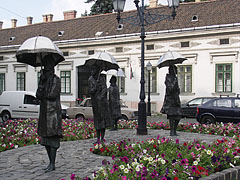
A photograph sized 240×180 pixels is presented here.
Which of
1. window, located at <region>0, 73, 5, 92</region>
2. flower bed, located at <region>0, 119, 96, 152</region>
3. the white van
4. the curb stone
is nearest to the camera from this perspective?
the curb stone

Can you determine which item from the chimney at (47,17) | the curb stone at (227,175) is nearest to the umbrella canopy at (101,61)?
the curb stone at (227,175)

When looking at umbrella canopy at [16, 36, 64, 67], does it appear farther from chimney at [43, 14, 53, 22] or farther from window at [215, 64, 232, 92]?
chimney at [43, 14, 53, 22]

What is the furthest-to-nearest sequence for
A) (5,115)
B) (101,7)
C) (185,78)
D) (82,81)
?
(101,7), (82,81), (185,78), (5,115)

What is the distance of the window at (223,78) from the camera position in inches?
936

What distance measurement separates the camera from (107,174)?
5387 mm

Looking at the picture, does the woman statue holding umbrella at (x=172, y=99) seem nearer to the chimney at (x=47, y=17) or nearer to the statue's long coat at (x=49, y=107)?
the statue's long coat at (x=49, y=107)

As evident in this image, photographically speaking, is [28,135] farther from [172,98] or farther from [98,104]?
[172,98]

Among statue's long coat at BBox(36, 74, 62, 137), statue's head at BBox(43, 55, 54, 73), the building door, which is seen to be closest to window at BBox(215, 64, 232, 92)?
the building door

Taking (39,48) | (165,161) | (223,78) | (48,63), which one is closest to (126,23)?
(223,78)

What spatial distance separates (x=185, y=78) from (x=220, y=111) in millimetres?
10005

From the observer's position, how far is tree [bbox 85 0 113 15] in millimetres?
45269

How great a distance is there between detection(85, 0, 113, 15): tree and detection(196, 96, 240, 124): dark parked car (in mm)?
31985

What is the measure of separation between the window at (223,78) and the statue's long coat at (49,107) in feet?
64.2

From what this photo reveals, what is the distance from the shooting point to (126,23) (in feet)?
97.8
